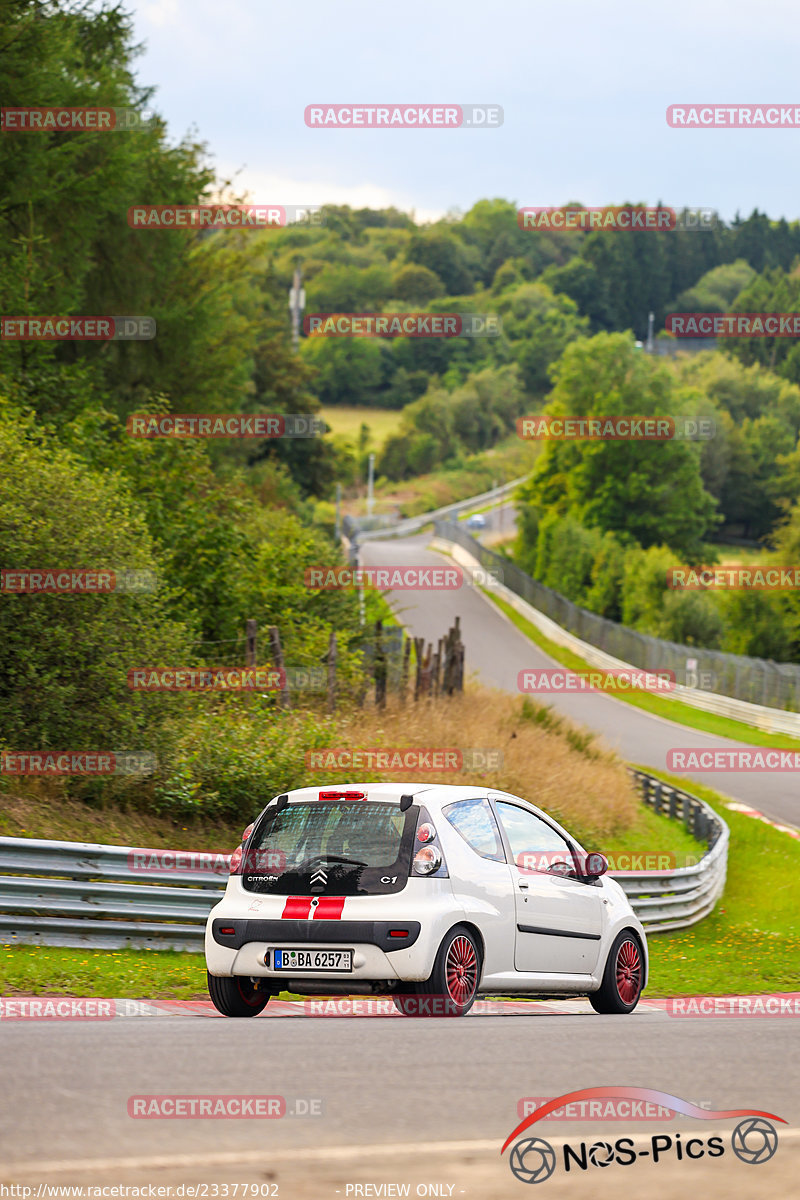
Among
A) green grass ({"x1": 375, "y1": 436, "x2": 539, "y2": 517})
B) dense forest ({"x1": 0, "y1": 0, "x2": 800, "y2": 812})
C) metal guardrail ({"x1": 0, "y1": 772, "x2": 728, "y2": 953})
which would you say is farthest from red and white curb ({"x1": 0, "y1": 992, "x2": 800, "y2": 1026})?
green grass ({"x1": 375, "y1": 436, "x2": 539, "y2": 517})

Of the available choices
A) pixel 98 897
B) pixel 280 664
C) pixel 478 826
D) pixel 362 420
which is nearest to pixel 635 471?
pixel 280 664

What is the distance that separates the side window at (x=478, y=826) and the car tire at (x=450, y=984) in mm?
579

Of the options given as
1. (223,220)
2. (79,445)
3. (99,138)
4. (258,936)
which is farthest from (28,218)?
(258,936)

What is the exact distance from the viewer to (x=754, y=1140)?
476cm

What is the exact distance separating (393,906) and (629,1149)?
303 cm

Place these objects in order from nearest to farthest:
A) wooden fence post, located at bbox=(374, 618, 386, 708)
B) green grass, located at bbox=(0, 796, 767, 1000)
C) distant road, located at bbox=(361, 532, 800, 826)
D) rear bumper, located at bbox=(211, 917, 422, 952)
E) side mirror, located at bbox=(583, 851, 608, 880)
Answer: rear bumper, located at bbox=(211, 917, 422, 952), side mirror, located at bbox=(583, 851, 608, 880), green grass, located at bbox=(0, 796, 767, 1000), wooden fence post, located at bbox=(374, 618, 386, 708), distant road, located at bbox=(361, 532, 800, 826)

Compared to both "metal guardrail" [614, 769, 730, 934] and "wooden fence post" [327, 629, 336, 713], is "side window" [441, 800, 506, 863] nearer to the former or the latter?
"metal guardrail" [614, 769, 730, 934]

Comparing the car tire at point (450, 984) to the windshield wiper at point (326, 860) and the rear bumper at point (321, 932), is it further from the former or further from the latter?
the windshield wiper at point (326, 860)

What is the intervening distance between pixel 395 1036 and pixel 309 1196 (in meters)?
2.49

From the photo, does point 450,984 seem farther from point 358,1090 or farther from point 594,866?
point 358,1090

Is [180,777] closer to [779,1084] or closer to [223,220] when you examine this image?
[779,1084]

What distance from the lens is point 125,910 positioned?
1053 centimetres

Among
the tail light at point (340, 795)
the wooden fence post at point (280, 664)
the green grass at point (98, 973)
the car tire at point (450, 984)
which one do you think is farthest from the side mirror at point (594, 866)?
the wooden fence post at point (280, 664)

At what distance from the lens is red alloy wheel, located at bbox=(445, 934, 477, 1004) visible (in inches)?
302
